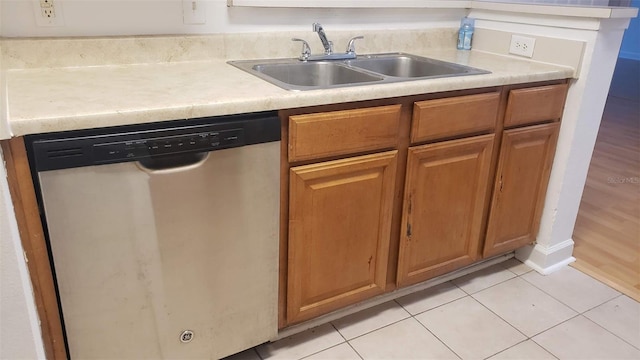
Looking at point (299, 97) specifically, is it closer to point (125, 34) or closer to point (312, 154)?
point (312, 154)

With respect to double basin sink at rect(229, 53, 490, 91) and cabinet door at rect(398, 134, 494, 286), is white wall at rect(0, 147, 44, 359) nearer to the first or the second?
double basin sink at rect(229, 53, 490, 91)

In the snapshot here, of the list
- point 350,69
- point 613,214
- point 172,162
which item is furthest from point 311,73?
point 613,214

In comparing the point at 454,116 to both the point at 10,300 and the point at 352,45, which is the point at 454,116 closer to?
the point at 352,45

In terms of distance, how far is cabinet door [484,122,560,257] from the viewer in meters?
1.91

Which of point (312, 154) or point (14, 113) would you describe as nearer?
point (14, 113)

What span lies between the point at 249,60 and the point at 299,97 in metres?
0.60

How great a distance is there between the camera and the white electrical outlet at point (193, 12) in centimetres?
172

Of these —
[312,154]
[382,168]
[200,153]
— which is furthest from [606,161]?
[200,153]

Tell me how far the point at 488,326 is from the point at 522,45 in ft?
3.88

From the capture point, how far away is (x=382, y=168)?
62.6 inches

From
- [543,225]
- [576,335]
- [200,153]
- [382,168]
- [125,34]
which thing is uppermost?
[125,34]

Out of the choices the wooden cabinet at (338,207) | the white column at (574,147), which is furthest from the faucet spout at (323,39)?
the white column at (574,147)

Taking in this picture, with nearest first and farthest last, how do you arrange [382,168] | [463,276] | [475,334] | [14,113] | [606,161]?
[14,113]
[382,168]
[475,334]
[463,276]
[606,161]

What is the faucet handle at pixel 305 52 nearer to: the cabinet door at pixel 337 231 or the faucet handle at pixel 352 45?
the faucet handle at pixel 352 45
